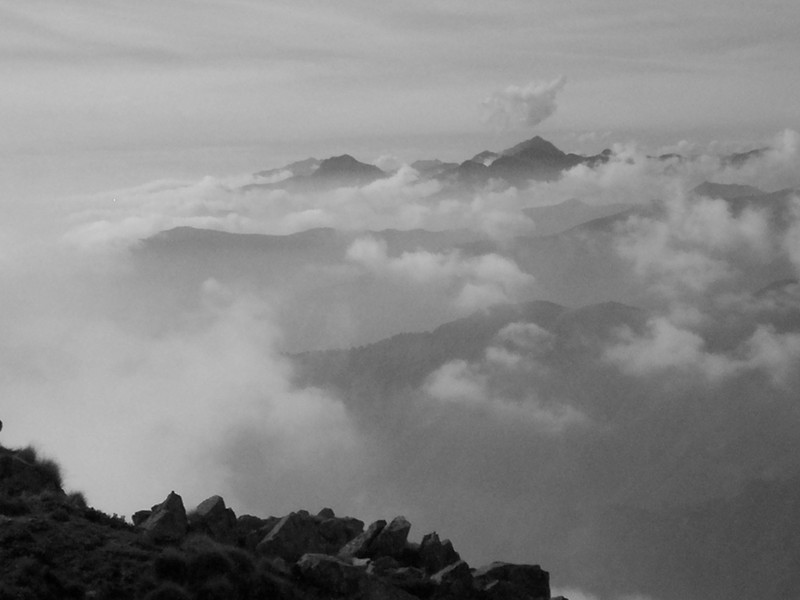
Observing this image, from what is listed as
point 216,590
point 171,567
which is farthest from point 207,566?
point 216,590

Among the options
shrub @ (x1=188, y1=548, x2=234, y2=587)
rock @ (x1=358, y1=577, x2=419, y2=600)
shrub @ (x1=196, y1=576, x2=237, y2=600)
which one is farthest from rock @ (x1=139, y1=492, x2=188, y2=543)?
rock @ (x1=358, y1=577, x2=419, y2=600)

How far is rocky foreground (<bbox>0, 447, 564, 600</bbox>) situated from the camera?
72.7ft

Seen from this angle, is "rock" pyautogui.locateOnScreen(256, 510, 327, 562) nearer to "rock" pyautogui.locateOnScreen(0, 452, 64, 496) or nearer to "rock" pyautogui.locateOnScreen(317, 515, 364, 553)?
"rock" pyautogui.locateOnScreen(317, 515, 364, 553)

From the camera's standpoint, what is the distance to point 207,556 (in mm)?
23516

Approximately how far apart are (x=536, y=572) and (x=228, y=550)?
34.7 feet

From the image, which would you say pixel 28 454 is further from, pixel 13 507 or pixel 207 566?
pixel 207 566

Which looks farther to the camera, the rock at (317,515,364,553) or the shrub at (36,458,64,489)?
the rock at (317,515,364,553)

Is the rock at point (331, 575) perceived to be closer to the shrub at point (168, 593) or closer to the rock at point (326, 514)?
the shrub at point (168, 593)

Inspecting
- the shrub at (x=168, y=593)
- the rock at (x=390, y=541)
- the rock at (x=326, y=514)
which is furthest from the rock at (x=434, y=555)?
the shrub at (x=168, y=593)

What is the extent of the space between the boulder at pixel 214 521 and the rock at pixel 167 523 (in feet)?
1.64

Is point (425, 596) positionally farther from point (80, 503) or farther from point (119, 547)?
point (80, 503)

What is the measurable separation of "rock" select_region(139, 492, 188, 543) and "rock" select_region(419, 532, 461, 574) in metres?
7.49

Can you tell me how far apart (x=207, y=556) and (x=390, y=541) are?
25.9ft

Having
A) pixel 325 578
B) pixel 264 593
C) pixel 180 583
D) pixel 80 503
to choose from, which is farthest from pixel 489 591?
pixel 80 503
